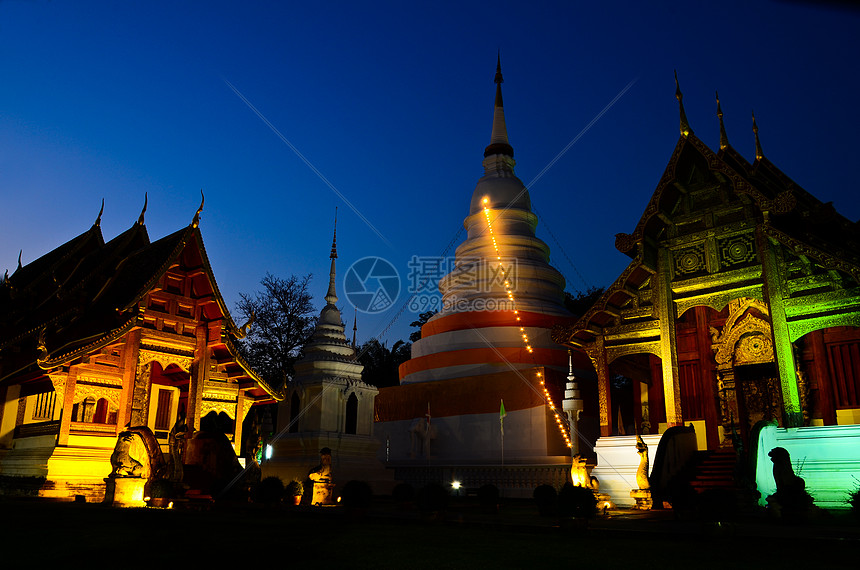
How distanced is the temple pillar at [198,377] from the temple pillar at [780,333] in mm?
12437

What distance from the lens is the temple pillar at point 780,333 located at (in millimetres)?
11750

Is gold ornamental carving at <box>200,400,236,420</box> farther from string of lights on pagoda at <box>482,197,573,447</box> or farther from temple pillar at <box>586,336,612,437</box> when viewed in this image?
string of lights on pagoda at <box>482,197,573,447</box>

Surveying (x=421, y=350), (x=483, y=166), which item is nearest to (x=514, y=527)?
(x=421, y=350)

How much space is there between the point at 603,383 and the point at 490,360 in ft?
29.0

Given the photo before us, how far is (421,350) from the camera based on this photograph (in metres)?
26.3


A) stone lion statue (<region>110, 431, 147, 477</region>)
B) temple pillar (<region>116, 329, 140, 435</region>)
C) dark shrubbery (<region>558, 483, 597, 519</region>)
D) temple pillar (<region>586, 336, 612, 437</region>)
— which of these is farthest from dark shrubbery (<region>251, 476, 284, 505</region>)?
temple pillar (<region>586, 336, 612, 437</region>)

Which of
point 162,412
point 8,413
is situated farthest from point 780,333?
point 8,413

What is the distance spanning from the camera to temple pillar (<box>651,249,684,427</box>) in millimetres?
13570

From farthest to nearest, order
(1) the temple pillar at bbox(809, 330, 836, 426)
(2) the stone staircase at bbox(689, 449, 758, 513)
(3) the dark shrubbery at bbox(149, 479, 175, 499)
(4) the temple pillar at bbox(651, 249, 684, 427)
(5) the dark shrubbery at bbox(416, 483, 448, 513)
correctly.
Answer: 1. (1) the temple pillar at bbox(809, 330, 836, 426)
2. (4) the temple pillar at bbox(651, 249, 684, 427)
3. (3) the dark shrubbery at bbox(149, 479, 175, 499)
4. (2) the stone staircase at bbox(689, 449, 758, 513)
5. (5) the dark shrubbery at bbox(416, 483, 448, 513)

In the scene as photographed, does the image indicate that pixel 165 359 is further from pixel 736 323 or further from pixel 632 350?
pixel 736 323

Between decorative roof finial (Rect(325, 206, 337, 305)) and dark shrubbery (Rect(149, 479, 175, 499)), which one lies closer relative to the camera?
dark shrubbery (Rect(149, 479, 175, 499))

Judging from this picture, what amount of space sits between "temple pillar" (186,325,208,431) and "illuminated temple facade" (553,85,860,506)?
8.75 meters

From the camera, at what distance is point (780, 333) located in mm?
12289

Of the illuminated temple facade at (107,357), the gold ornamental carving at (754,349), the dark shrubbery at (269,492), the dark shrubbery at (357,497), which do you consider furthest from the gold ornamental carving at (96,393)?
the gold ornamental carving at (754,349)
